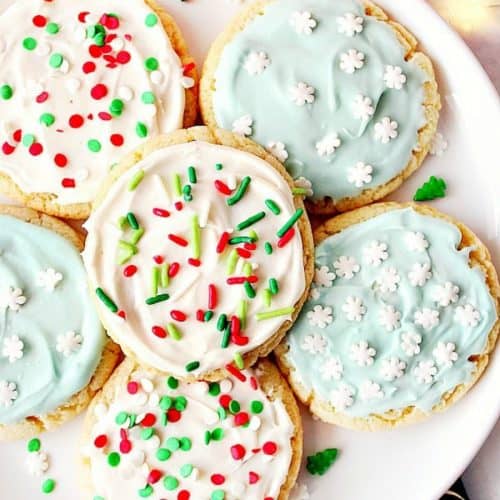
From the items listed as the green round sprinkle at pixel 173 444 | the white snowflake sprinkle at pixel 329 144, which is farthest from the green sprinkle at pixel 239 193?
the green round sprinkle at pixel 173 444

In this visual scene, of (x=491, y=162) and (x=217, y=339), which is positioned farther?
(x=491, y=162)

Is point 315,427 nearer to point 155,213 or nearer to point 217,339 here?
point 217,339

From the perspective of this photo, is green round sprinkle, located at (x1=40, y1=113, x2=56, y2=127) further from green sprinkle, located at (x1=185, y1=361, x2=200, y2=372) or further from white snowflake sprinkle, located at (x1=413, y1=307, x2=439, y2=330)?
white snowflake sprinkle, located at (x1=413, y1=307, x2=439, y2=330)

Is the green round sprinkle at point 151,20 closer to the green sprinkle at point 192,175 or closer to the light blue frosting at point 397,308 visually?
the green sprinkle at point 192,175

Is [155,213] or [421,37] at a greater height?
[421,37]

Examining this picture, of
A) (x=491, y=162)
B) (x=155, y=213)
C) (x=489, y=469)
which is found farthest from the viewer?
(x=489, y=469)

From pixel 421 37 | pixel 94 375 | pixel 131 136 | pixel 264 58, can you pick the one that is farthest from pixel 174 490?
pixel 421 37
